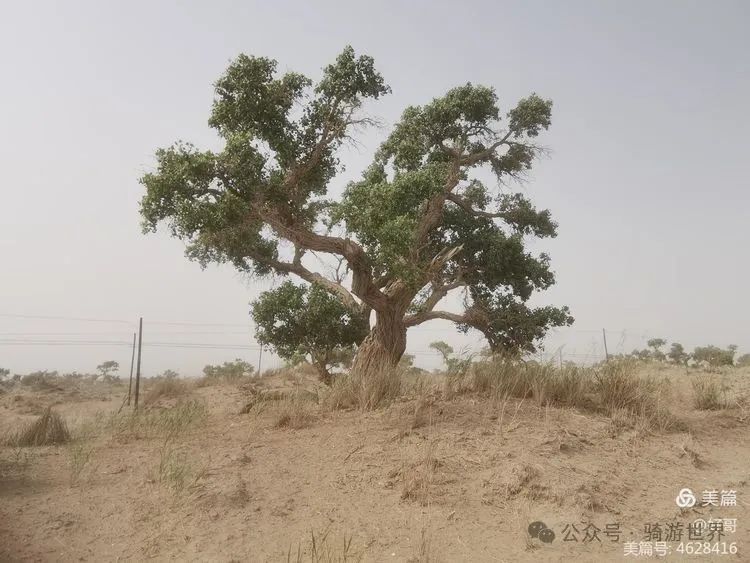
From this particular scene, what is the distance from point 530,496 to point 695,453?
8.45 ft

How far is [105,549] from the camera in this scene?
423 centimetres

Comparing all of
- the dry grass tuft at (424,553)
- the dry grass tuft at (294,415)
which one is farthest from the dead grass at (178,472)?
the dry grass tuft at (424,553)

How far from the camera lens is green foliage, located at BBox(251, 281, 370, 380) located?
1263cm

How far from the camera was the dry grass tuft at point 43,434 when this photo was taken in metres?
7.95

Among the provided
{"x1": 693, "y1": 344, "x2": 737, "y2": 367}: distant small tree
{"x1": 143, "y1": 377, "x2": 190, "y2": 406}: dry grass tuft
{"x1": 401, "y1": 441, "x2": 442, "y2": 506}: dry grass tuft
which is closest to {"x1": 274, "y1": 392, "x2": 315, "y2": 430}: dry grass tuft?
{"x1": 401, "y1": 441, "x2": 442, "y2": 506}: dry grass tuft

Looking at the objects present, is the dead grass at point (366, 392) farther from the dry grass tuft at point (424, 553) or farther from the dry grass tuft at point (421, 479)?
the dry grass tuft at point (424, 553)

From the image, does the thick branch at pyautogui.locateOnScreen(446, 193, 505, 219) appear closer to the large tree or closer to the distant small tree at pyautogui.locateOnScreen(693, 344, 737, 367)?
the large tree

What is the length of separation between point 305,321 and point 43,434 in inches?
237

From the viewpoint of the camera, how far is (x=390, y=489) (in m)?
5.23

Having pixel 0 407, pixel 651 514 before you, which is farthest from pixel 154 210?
pixel 0 407

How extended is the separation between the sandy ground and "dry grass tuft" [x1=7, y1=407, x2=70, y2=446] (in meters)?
0.48

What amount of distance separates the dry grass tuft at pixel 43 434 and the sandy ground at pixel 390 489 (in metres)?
0.48

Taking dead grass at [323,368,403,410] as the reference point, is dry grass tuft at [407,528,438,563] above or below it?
below

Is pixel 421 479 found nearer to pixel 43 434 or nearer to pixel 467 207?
pixel 43 434
